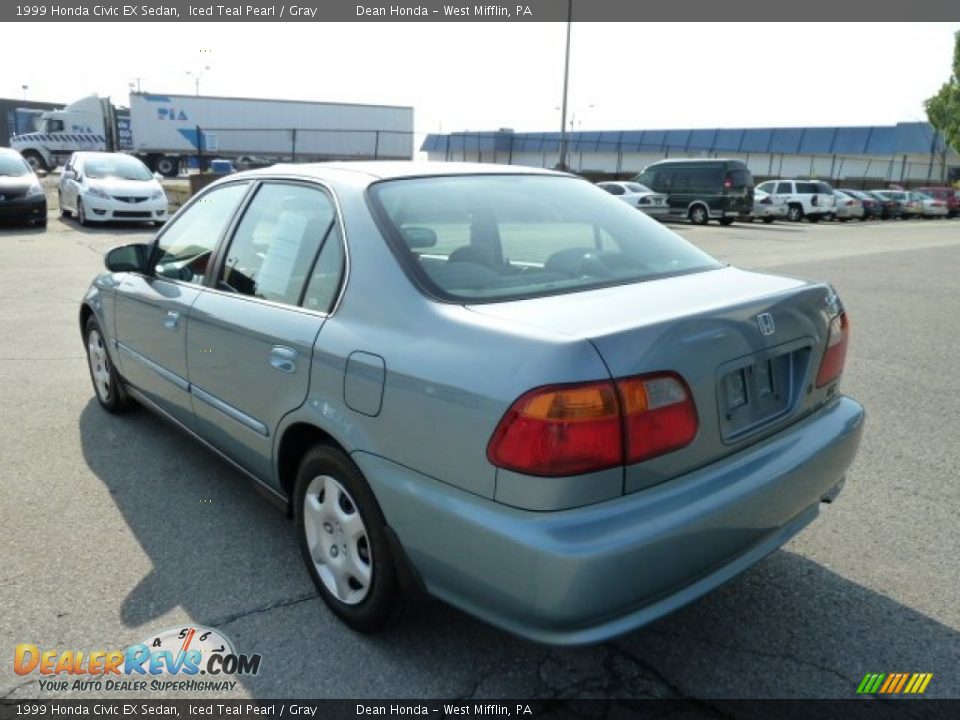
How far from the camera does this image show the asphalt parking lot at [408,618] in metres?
2.48

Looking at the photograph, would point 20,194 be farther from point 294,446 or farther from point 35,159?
point 35,159

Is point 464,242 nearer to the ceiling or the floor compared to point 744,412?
nearer to the ceiling

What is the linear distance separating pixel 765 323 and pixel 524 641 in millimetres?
1327

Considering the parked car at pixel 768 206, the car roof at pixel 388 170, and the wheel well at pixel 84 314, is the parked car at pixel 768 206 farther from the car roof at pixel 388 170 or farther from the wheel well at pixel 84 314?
the car roof at pixel 388 170

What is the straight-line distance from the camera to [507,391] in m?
2.04

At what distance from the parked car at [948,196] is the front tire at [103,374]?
4445 centimetres

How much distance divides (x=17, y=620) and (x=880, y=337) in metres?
7.43

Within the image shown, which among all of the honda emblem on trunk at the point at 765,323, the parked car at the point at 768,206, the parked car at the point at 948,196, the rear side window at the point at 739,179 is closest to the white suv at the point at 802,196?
the parked car at the point at 768,206

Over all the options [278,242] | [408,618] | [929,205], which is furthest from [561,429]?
[929,205]

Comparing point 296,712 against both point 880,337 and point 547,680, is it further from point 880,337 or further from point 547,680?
point 880,337

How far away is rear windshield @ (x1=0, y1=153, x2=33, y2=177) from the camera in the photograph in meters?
16.2

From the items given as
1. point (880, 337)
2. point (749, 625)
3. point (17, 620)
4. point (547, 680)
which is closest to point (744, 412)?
point (749, 625)

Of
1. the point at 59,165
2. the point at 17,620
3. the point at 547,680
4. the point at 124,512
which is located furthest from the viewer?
the point at 59,165

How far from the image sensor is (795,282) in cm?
282
